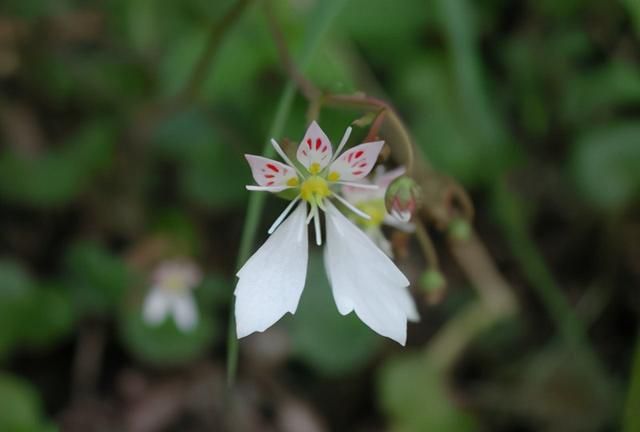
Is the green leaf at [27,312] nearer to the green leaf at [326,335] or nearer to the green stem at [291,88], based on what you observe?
the green leaf at [326,335]

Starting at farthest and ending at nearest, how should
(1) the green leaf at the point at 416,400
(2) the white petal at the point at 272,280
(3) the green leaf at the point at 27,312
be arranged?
(1) the green leaf at the point at 416,400 → (3) the green leaf at the point at 27,312 → (2) the white petal at the point at 272,280

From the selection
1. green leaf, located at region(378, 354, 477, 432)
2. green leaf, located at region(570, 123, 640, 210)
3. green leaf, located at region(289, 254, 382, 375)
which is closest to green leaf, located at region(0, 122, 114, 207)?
green leaf, located at region(289, 254, 382, 375)

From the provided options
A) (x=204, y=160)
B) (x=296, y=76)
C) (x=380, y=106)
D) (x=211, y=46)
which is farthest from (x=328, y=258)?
(x=204, y=160)

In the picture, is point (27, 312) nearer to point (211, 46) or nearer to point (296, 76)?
point (211, 46)

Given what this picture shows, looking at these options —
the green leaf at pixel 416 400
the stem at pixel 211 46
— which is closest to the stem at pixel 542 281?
the green leaf at pixel 416 400

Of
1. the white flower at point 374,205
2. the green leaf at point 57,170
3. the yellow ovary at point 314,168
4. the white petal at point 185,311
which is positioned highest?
the green leaf at point 57,170

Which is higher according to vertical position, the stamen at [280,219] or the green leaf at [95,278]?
the green leaf at [95,278]

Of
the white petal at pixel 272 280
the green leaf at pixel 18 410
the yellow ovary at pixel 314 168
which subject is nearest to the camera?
the white petal at pixel 272 280
